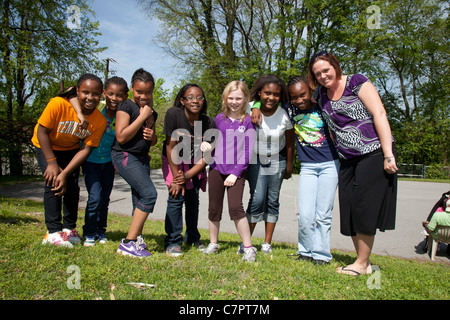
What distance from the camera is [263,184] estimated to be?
12.2 feet

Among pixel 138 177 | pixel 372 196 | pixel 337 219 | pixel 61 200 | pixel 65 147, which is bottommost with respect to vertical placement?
pixel 337 219

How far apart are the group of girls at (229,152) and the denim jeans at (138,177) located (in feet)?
0.04

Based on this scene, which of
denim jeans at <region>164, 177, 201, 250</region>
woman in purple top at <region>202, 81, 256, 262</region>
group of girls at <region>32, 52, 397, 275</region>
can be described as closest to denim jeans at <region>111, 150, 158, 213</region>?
group of girls at <region>32, 52, 397, 275</region>

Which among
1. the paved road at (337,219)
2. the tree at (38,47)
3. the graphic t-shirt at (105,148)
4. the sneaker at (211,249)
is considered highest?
the tree at (38,47)

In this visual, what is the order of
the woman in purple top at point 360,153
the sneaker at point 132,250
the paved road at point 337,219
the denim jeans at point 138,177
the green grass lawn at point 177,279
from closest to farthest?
the green grass lawn at point 177,279, the woman in purple top at point 360,153, the sneaker at point 132,250, the denim jeans at point 138,177, the paved road at point 337,219

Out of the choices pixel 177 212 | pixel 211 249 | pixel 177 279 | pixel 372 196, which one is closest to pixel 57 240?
pixel 177 212

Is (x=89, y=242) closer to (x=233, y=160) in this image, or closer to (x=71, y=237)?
(x=71, y=237)

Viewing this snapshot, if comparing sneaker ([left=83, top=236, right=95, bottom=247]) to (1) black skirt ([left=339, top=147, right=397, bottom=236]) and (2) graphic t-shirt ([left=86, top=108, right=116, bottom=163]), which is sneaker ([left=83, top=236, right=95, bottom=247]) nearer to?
(2) graphic t-shirt ([left=86, top=108, right=116, bottom=163])

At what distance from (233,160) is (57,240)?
6.78 feet

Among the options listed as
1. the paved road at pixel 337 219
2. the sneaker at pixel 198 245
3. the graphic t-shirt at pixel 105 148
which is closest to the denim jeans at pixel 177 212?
the sneaker at pixel 198 245

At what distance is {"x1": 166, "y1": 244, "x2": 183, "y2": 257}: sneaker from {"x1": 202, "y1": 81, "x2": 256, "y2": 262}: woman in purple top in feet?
1.11

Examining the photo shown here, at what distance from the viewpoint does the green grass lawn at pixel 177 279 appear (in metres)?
2.47

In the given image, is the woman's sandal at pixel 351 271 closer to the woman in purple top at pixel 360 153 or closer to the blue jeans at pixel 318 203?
Result: the woman in purple top at pixel 360 153
